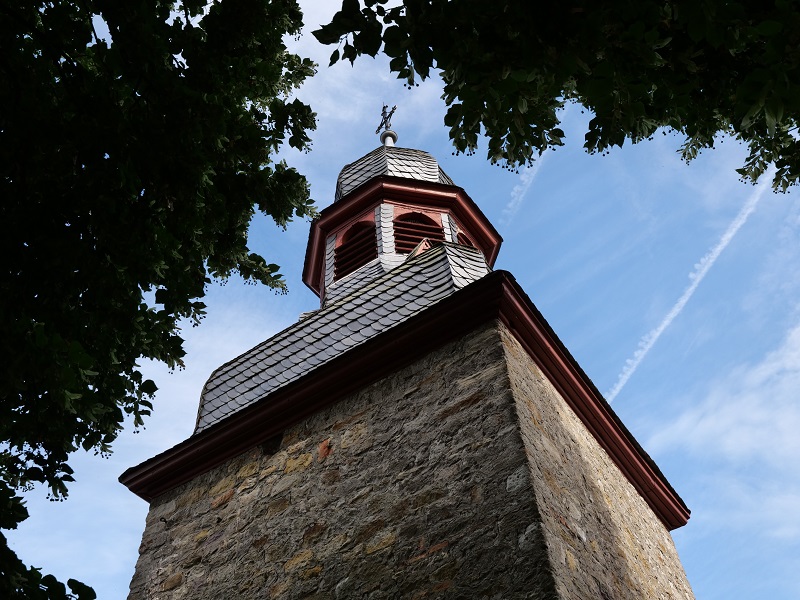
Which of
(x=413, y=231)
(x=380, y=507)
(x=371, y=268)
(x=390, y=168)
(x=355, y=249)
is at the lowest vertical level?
(x=380, y=507)

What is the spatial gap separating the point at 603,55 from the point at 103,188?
81.2 inches

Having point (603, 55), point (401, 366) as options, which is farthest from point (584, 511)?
point (603, 55)

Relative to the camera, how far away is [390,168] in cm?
1085

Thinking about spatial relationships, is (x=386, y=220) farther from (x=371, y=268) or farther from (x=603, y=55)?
(x=603, y=55)

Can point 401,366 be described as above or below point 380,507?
above

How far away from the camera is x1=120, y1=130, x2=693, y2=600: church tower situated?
4.58 m

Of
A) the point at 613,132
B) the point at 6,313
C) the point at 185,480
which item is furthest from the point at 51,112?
the point at 185,480

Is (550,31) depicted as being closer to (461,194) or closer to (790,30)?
(790,30)

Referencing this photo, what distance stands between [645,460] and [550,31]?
4.96 meters

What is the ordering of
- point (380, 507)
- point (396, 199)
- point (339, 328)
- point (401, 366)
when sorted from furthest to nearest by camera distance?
point (396, 199) → point (339, 328) → point (401, 366) → point (380, 507)

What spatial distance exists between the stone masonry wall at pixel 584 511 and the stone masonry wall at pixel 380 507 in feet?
0.56

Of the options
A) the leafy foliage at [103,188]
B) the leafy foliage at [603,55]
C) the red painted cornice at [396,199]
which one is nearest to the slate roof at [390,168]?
the red painted cornice at [396,199]

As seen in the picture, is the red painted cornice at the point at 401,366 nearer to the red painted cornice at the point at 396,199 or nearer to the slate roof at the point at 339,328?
the slate roof at the point at 339,328

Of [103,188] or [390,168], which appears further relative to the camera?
[390,168]
